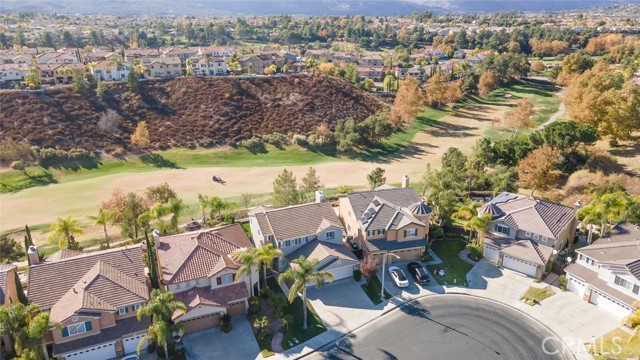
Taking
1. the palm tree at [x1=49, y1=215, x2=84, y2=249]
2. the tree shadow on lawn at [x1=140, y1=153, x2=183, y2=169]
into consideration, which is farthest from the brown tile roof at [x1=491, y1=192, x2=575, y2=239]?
the tree shadow on lawn at [x1=140, y1=153, x2=183, y2=169]

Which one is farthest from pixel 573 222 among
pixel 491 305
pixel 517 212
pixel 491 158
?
pixel 491 158

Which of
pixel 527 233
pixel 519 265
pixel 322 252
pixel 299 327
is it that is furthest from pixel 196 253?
pixel 527 233

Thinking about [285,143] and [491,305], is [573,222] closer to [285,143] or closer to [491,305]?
[491,305]

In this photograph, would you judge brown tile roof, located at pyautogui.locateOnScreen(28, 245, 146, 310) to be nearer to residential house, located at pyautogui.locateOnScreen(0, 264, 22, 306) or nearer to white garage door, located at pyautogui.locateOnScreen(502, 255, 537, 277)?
residential house, located at pyautogui.locateOnScreen(0, 264, 22, 306)

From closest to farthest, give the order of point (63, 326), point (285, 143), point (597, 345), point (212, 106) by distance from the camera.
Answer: point (63, 326), point (597, 345), point (285, 143), point (212, 106)

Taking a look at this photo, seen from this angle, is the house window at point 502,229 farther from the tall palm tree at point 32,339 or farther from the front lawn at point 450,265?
the tall palm tree at point 32,339

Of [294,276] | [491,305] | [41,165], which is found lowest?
[41,165]

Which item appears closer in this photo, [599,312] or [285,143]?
[599,312]
